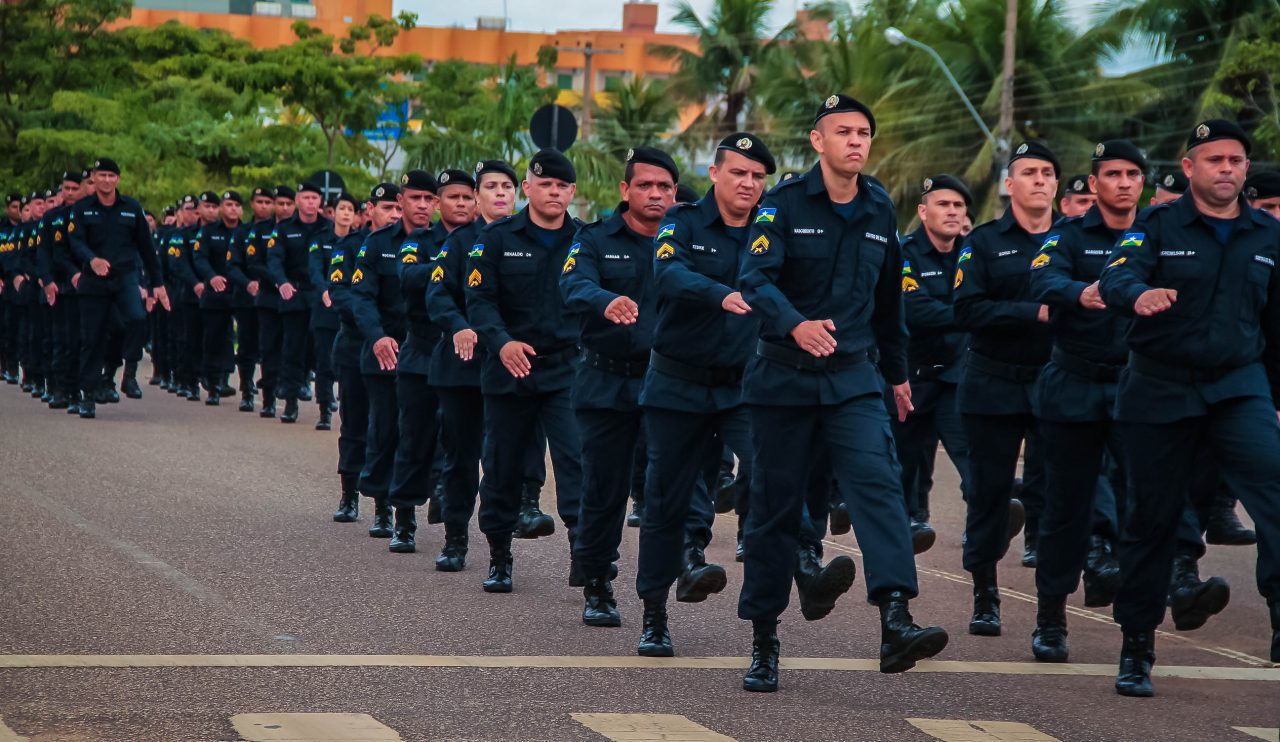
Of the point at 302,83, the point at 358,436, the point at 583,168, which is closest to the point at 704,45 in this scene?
the point at 583,168

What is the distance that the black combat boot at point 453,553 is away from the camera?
10.8 m

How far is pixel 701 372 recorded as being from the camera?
334 inches

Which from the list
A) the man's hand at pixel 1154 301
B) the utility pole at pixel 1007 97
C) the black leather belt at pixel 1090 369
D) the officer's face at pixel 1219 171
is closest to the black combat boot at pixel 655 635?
the black leather belt at pixel 1090 369

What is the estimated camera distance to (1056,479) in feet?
29.1

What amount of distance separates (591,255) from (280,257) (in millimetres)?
11701

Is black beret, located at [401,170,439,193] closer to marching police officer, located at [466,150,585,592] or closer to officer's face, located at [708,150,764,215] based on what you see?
marching police officer, located at [466,150,585,592]

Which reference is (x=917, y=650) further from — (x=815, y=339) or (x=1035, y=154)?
(x=1035, y=154)

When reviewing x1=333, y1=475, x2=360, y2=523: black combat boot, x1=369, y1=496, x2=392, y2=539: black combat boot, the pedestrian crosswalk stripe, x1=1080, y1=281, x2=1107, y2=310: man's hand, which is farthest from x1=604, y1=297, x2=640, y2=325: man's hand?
x1=333, y1=475, x2=360, y2=523: black combat boot

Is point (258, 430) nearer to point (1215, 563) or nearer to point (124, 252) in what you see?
point (124, 252)

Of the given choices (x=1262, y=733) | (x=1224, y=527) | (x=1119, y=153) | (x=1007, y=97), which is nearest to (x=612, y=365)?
(x=1119, y=153)

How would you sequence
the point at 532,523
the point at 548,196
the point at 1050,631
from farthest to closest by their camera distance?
the point at 532,523, the point at 548,196, the point at 1050,631

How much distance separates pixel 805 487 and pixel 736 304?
786 millimetres

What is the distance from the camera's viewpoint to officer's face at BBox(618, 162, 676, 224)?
30.0ft

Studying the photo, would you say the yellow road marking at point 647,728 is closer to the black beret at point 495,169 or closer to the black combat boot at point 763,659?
the black combat boot at point 763,659
